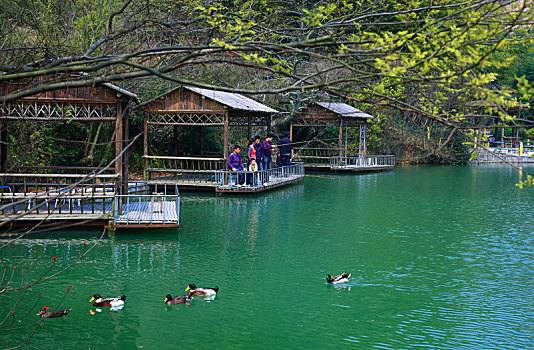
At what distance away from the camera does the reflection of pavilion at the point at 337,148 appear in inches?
1471

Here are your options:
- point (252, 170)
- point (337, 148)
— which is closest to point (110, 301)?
point (252, 170)

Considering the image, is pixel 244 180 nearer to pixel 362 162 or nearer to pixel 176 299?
pixel 176 299

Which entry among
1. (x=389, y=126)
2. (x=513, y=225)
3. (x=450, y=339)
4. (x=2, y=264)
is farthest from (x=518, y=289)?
(x=389, y=126)

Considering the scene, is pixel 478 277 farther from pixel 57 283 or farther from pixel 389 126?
pixel 389 126

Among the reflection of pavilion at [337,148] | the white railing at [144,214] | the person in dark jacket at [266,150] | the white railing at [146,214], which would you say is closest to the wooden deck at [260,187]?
the person in dark jacket at [266,150]

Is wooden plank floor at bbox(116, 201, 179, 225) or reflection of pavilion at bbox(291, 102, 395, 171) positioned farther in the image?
reflection of pavilion at bbox(291, 102, 395, 171)

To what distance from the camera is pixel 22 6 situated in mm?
26281

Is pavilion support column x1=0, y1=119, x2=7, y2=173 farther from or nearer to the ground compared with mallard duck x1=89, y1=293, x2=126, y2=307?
farther from the ground

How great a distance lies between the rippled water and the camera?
9.64m

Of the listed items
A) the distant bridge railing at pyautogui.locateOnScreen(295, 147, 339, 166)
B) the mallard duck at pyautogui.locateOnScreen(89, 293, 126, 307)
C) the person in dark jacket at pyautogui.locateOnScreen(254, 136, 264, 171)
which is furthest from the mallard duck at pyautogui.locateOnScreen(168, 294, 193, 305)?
the distant bridge railing at pyautogui.locateOnScreen(295, 147, 339, 166)

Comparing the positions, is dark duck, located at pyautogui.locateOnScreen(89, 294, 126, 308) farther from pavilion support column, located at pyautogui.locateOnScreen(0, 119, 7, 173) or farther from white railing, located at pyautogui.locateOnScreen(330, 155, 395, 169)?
white railing, located at pyautogui.locateOnScreen(330, 155, 395, 169)

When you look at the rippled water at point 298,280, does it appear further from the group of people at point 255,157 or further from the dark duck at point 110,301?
the group of people at point 255,157

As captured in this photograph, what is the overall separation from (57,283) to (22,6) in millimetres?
18424

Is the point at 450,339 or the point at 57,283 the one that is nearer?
the point at 450,339
